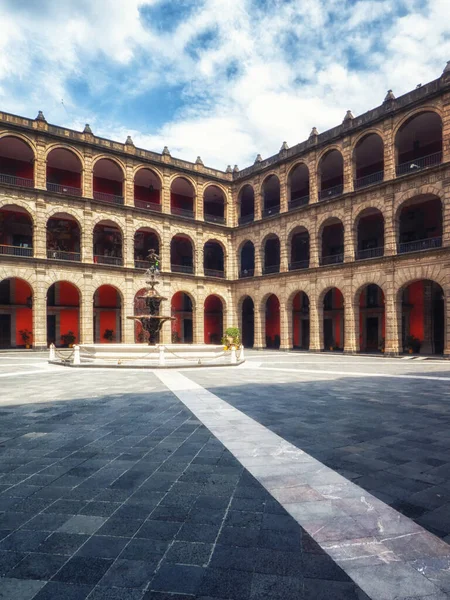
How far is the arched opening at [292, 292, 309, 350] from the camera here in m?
31.1

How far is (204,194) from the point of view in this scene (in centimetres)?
3353

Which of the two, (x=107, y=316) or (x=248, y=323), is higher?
(x=107, y=316)

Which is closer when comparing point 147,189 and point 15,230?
point 15,230

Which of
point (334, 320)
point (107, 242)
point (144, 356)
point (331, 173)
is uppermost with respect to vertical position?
point (331, 173)

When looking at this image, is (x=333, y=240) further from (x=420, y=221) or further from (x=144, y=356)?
(x=144, y=356)

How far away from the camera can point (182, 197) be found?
111 feet

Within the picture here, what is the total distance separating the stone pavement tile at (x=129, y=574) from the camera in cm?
216

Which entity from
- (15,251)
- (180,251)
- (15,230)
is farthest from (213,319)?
(15,230)

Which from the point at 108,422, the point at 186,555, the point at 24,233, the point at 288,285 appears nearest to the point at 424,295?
→ the point at 288,285

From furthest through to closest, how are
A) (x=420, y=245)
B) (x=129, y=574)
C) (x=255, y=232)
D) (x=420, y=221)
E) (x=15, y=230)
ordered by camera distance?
(x=255, y=232) < (x=15, y=230) < (x=420, y=221) < (x=420, y=245) < (x=129, y=574)

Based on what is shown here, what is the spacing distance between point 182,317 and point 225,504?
30.9 meters

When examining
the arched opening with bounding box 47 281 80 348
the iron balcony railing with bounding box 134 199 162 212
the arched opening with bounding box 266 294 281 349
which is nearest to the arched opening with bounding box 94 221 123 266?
the iron balcony railing with bounding box 134 199 162 212

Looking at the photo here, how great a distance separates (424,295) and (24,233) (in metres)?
27.3

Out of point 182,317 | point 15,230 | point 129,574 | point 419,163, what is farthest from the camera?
point 182,317
